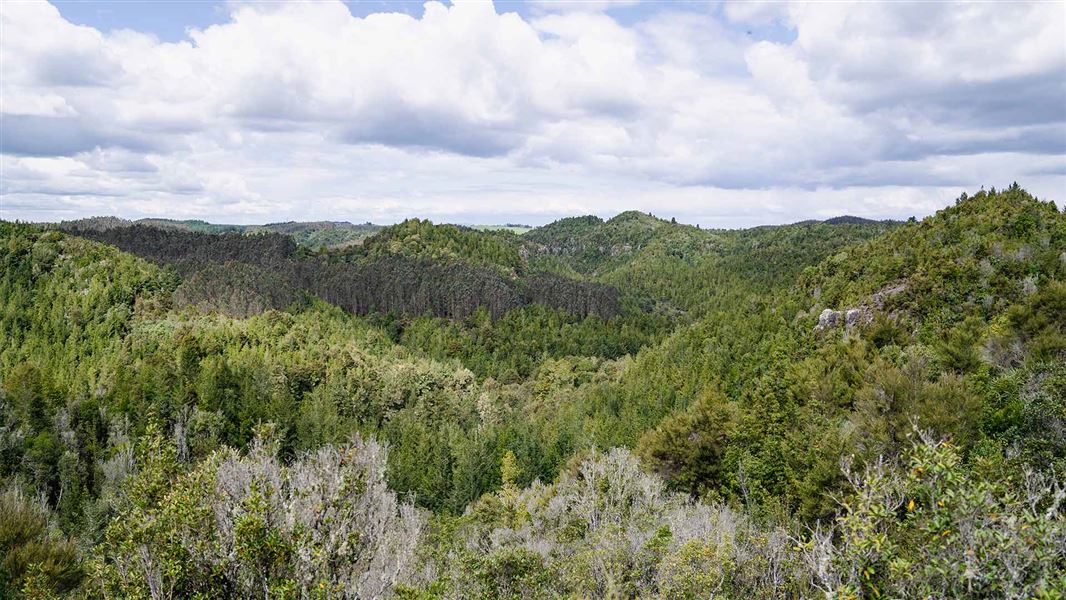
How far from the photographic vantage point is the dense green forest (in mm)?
14164

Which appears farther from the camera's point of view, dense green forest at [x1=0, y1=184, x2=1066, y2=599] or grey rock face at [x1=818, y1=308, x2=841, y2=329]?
grey rock face at [x1=818, y1=308, x2=841, y2=329]

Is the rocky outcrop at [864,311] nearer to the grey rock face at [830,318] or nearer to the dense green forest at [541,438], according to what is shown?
the grey rock face at [830,318]

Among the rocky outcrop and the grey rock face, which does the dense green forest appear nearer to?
the rocky outcrop

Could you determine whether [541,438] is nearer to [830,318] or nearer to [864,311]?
[830,318]

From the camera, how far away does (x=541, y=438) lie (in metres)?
90.8

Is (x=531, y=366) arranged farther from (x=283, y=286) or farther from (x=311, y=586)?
(x=311, y=586)

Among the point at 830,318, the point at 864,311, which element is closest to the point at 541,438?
the point at 830,318

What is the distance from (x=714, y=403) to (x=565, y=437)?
3665 cm

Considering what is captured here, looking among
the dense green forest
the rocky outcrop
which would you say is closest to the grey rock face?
the rocky outcrop

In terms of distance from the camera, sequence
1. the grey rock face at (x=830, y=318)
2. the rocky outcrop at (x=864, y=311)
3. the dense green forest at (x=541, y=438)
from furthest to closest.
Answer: the grey rock face at (x=830, y=318), the rocky outcrop at (x=864, y=311), the dense green forest at (x=541, y=438)

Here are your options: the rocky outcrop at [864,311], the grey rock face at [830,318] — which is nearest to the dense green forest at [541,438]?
the rocky outcrop at [864,311]

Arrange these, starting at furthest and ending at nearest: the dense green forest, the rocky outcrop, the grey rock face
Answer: the grey rock face → the rocky outcrop → the dense green forest

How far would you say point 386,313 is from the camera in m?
189

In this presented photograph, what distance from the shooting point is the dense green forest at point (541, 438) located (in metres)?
14.2
